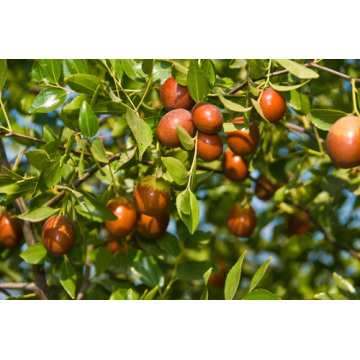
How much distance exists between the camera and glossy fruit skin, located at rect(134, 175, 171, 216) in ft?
5.71

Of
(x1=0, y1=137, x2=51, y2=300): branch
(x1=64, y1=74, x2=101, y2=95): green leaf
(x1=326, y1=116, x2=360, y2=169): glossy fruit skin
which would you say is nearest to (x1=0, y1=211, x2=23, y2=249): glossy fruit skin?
(x1=0, y1=137, x2=51, y2=300): branch

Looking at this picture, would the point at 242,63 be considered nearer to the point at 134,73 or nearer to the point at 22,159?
the point at 134,73

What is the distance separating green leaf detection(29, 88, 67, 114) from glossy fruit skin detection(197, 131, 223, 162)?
21.1 inches

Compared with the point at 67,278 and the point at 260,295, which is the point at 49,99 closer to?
the point at 67,278

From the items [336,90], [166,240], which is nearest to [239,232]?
[166,240]

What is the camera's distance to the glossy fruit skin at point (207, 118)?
1.48 metres

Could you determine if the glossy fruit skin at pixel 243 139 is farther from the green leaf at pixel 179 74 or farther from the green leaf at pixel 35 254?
the green leaf at pixel 35 254

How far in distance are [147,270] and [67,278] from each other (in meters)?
0.34

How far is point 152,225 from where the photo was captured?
2018 mm

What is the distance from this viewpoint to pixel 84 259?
8.02ft

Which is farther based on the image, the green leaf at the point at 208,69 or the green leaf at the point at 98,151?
the green leaf at the point at 208,69

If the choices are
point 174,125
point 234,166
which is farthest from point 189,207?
point 234,166

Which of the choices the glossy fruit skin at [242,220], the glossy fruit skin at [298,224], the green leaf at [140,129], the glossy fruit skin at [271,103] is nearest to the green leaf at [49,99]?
the green leaf at [140,129]

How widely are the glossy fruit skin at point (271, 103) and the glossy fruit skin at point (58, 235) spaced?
775 millimetres
